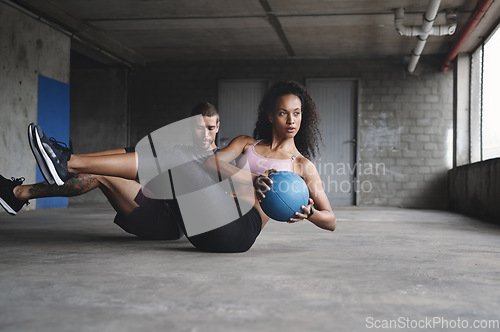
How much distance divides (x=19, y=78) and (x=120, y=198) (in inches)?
182

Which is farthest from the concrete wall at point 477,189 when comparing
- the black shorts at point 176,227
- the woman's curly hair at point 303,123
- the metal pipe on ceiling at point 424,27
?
the black shorts at point 176,227

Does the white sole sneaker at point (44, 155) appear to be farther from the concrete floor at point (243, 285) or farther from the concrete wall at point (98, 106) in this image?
the concrete wall at point (98, 106)

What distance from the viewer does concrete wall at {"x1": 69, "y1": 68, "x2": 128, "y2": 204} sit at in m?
10.2

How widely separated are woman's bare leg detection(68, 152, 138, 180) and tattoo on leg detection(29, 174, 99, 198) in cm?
33

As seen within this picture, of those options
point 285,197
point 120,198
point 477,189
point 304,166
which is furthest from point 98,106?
point 285,197

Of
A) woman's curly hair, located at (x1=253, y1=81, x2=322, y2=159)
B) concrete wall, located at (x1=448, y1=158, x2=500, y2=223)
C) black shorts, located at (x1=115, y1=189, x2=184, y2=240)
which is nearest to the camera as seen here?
woman's curly hair, located at (x1=253, y1=81, x2=322, y2=159)

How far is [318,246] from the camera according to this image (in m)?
3.55

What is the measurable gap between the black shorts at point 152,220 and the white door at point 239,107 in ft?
21.4

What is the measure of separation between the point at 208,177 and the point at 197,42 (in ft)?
21.7

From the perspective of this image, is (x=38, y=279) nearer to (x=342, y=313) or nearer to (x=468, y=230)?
(x=342, y=313)

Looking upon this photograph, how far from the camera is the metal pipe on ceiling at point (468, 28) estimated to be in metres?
6.17

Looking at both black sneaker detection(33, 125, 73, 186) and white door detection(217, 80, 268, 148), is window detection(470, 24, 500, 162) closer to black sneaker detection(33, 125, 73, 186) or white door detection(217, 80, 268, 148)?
white door detection(217, 80, 268, 148)

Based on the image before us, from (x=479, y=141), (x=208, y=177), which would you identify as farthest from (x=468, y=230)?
(x=479, y=141)

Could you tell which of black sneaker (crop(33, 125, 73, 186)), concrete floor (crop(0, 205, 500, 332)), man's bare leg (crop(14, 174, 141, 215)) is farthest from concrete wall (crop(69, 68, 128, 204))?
black sneaker (crop(33, 125, 73, 186))
